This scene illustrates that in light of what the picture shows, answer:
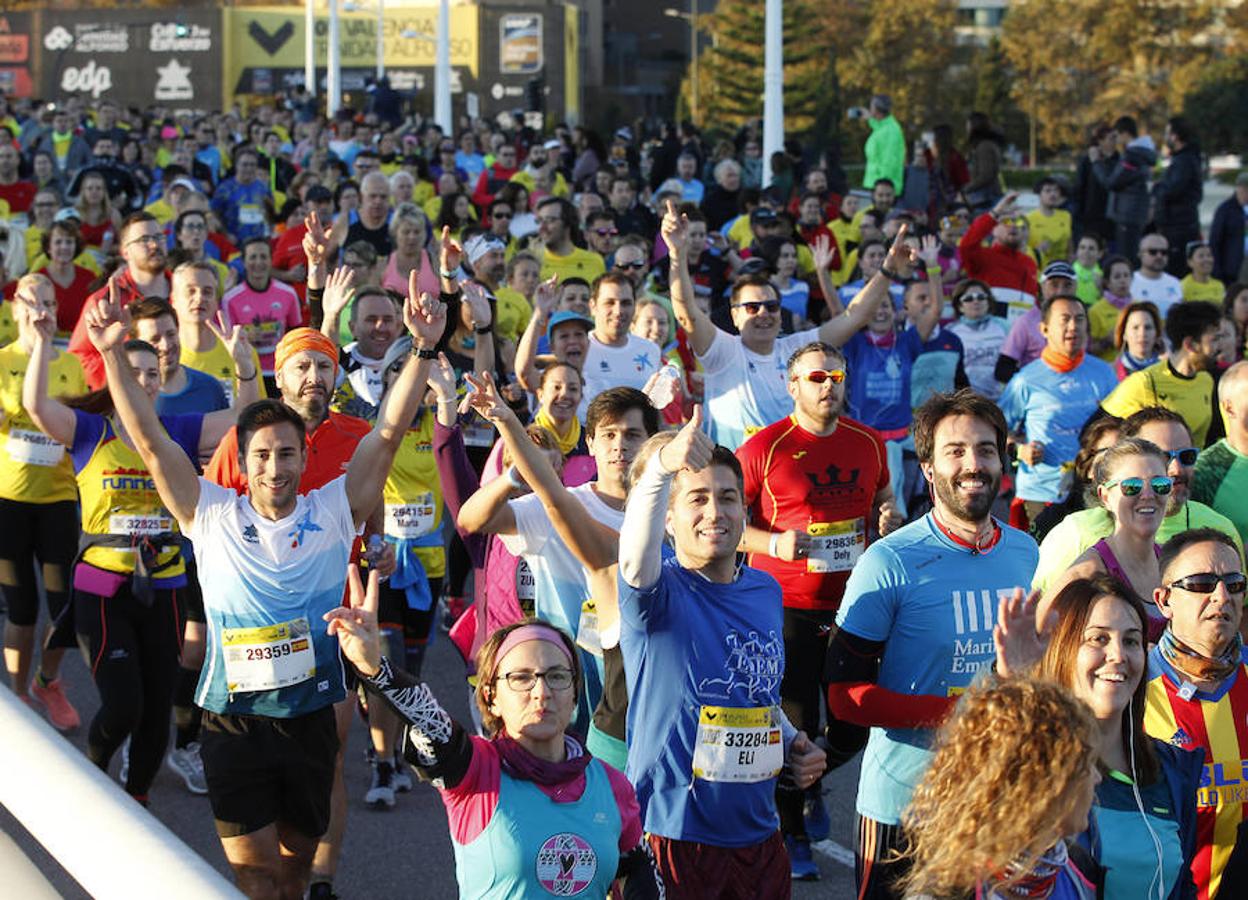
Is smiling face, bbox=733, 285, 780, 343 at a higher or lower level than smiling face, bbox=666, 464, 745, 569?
higher

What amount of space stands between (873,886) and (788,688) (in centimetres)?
189

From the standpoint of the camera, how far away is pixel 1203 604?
4.33 m

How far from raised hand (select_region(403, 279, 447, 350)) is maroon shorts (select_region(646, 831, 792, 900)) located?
174 cm

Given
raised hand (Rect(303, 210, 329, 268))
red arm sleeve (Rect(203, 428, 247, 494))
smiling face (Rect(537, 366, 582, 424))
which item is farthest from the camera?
raised hand (Rect(303, 210, 329, 268))

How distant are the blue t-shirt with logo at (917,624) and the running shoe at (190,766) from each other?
3.30m

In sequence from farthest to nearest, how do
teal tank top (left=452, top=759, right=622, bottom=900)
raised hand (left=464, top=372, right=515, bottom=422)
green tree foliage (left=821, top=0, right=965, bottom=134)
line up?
green tree foliage (left=821, top=0, right=965, bottom=134) < raised hand (left=464, top=372, right=515, bottom=422) < teal tank top (left=452, top=759, right=622, bottom=900)

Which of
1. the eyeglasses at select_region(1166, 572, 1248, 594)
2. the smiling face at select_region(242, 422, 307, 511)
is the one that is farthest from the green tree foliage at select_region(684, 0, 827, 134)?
the eyeglasses at select_region(1166, 572, 1248, 594)

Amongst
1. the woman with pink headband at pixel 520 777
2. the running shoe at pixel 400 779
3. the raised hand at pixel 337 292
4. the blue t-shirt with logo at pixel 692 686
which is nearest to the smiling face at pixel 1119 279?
the raised hand at pixel 337 292

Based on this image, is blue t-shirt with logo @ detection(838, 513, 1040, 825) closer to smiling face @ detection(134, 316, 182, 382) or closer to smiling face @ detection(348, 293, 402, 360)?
smiling face @ detection(134, 316, 182, 382)

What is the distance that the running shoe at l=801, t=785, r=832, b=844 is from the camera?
650cm

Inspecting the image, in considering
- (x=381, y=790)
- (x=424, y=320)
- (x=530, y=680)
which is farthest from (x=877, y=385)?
(x=530, y=680)

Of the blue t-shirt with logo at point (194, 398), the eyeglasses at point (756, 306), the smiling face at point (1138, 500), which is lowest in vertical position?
the smiling face at point (1138, 500)

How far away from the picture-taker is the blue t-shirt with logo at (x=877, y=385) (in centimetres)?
995

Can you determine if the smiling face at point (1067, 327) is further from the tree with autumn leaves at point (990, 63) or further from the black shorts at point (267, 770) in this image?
the tree with autumn leaves at point (990, 63)
